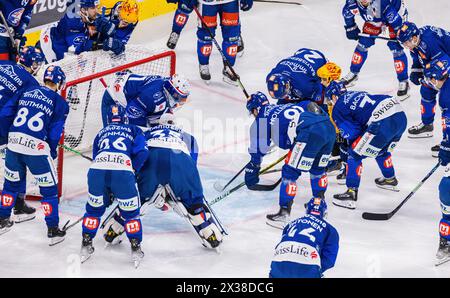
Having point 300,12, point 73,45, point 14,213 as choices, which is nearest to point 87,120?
point 73,45

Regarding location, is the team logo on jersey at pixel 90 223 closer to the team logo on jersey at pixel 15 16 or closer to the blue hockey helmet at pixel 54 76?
the blue hockey helmet at pixel 54 76

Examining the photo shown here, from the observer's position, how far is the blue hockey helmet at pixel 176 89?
8.72m

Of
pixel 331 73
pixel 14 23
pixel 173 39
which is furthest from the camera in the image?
pixel 173 39

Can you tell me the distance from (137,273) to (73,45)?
272 centimetres

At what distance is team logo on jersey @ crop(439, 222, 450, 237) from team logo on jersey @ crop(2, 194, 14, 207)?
2.97 meters

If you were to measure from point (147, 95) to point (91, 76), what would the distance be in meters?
0.67

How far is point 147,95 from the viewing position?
8867 mm

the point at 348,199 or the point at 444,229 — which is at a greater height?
the point at 444,229

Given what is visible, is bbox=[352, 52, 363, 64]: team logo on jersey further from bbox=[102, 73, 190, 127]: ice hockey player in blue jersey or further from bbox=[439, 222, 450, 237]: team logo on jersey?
bbox=[439, 222, 450, 237]: team logo on jersey

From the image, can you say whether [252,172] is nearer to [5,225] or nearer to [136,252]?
[136,252]

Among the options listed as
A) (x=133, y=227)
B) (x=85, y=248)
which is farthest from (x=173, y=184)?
(x=85, y=248)

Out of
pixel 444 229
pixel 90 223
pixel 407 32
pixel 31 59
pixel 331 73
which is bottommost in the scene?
pixel 444 229

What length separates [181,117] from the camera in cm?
1057

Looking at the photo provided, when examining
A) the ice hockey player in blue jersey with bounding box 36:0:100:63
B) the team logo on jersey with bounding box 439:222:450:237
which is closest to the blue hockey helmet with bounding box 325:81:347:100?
the team logo on jersey with bounding box 439:222:450:237
